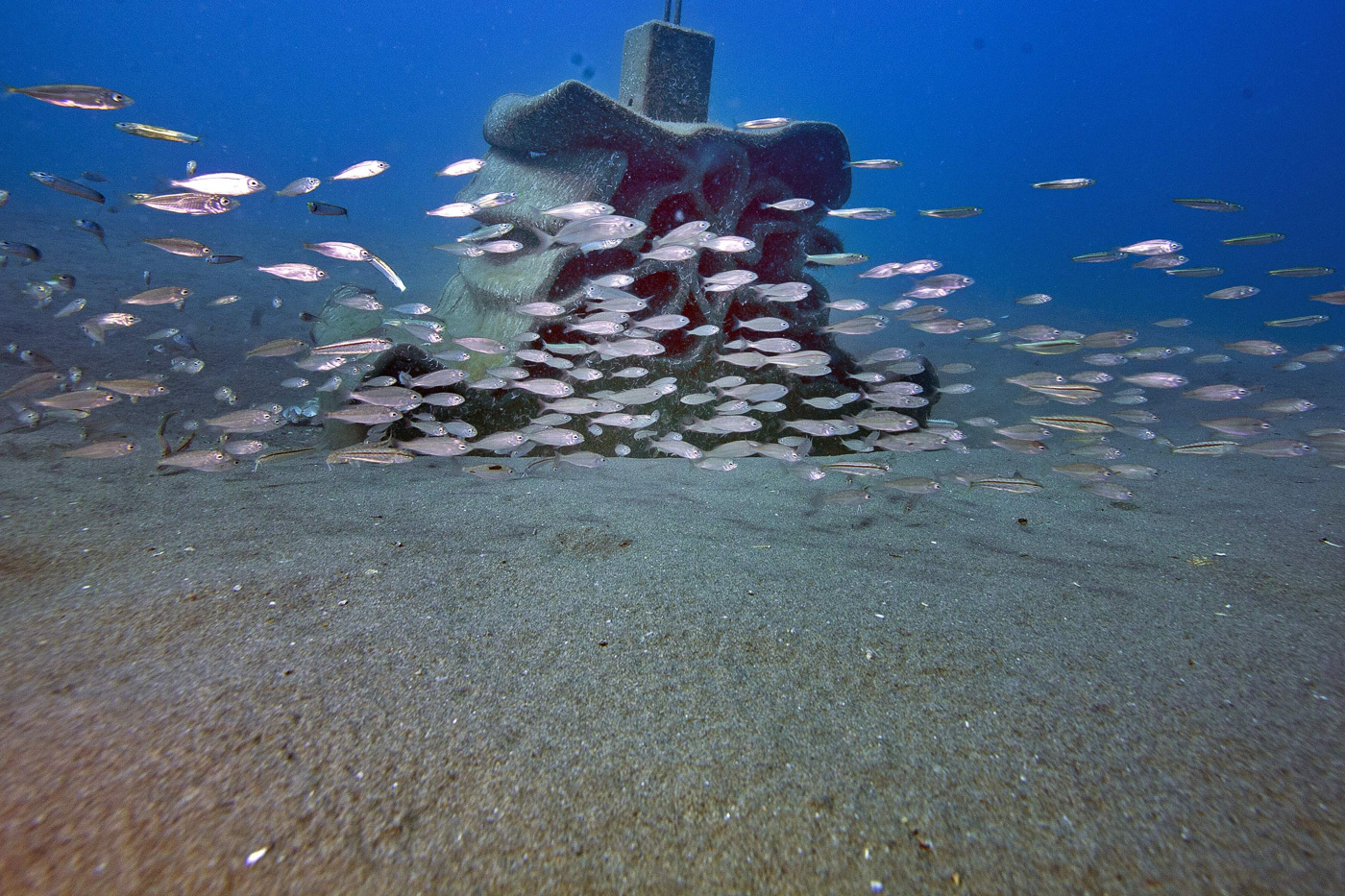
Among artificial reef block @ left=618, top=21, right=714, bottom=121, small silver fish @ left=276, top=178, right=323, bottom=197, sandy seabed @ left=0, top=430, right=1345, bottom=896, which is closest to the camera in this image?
sandy seabed @ left=0, top=430, right=1345, bottom=896

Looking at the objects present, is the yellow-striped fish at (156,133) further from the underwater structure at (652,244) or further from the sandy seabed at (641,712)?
the sandy seabed at (641,712)

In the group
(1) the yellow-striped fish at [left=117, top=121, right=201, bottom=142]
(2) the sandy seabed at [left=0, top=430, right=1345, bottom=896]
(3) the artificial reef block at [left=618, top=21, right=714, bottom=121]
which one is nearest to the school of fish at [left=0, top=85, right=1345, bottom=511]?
(1) the yellow-striped fish at [left=117, top=121, right=201, bottom=142]

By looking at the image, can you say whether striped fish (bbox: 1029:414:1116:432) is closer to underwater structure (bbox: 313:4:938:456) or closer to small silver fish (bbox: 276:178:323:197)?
underwater structure (bbox: 313:4:938:456)

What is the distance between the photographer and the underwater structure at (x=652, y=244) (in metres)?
5.34

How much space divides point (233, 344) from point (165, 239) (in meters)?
5.14

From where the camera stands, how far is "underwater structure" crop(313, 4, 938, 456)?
17.5ft

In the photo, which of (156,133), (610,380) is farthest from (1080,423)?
(156,133)

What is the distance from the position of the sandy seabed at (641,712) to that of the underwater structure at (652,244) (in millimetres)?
2342

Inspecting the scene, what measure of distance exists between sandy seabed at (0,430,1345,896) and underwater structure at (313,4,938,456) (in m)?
2.34

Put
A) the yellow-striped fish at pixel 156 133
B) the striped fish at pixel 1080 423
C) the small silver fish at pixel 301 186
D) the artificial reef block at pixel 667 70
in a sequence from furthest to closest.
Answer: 1. the artificial reef block at pixel 667 70
2. the striped fish at pixel 1080 423
3. the small silver fish at pixel 301 186
4. the yellow-striped fish at pixel 156 133

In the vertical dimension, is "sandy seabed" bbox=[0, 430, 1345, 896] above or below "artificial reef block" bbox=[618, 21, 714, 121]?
below

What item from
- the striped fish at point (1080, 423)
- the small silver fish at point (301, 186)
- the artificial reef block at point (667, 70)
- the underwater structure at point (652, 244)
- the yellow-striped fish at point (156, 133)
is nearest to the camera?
the yellow-striped fish at point (156, 133)

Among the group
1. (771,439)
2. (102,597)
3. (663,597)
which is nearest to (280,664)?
(102,597)

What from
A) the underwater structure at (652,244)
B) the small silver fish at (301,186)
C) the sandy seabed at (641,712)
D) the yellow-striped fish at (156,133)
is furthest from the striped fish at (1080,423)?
the yellow-striped fish at (156,133)
